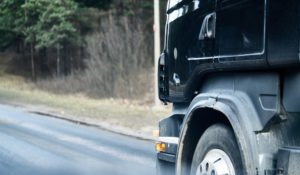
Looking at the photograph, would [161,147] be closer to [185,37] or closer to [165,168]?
[165,168]

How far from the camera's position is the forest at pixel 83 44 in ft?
94.3

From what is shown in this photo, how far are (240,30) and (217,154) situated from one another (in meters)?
0.91

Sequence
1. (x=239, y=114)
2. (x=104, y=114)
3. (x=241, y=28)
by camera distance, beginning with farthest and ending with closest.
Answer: (x=104, y=114)
(x=241, y=28)
(x=239, y=114)

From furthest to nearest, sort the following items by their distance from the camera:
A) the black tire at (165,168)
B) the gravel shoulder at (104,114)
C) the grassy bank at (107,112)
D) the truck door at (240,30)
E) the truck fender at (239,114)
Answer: the grassy bank at (107,112) < the gravel shoulder at (104,114) < the black tire at (165,168) < the truck door at (240,30) < the truck fender at (239,114)

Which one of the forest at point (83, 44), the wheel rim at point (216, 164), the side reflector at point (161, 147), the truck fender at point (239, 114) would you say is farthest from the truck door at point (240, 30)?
the forest at point (83, 44)

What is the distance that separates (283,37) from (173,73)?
2.08m

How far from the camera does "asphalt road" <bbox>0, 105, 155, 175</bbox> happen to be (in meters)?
9.36

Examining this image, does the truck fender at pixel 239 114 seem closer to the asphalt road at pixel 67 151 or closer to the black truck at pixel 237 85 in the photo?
the black truck at pixel 237 85

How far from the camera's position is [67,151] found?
38.3ft

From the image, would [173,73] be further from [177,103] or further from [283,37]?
[283,37]

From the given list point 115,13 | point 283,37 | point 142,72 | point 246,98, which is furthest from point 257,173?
point 115,13

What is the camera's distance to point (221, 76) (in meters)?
4.98

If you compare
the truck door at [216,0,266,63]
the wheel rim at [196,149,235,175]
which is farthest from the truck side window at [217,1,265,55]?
the wheel rim at [196,149,235,175]

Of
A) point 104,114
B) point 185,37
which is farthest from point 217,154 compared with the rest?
point 104,114
